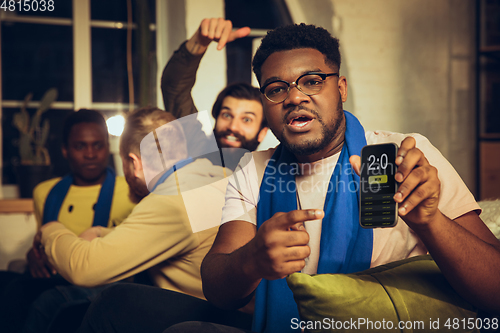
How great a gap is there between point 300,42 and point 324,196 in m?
0.42

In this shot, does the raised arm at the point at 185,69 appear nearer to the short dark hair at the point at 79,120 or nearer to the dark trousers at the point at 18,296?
the short dark hair at the point at 79,120

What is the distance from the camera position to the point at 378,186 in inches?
28.0

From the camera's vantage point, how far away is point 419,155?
2.21 feet

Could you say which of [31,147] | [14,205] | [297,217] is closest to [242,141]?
[297,217]

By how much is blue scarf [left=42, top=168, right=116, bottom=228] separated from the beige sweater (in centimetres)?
63

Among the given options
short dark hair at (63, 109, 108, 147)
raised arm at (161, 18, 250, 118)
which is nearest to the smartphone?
raised arm at (161, 18, 250, 118)

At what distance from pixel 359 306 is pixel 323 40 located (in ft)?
2.34

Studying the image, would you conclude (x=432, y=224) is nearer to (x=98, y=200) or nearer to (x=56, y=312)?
(x=56, y=312)

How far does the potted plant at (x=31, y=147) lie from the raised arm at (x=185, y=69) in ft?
3.91

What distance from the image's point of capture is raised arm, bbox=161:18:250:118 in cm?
155

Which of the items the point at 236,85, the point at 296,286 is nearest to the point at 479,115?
the point at 236,85

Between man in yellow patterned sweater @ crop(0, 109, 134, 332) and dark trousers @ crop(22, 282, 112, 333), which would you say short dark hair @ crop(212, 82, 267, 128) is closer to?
man in yellow patterned sweater @ crop(0, 109, 134, 332)

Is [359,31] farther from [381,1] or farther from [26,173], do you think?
[26,173]

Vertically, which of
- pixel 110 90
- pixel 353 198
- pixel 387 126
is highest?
pixel 110 90
